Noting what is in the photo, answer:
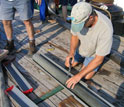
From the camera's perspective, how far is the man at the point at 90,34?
2041 mm

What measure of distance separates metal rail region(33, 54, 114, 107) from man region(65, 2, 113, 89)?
0.14 meters

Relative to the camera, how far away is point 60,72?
267cm

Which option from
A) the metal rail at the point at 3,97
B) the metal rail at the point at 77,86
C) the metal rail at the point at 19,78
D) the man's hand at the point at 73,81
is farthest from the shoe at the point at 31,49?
the man's hand at the point at 73,81

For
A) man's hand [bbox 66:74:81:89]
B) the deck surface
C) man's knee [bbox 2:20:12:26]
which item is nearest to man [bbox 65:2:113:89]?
man's hand [bbox 66:74:81:89]

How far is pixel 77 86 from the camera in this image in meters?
2.35

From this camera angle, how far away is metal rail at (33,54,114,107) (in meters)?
2.11

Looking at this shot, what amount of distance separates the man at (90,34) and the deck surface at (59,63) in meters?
0.32

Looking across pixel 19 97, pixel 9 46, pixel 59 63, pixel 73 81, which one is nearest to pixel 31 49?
pixel 9 46

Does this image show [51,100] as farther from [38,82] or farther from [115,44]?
[115,44]

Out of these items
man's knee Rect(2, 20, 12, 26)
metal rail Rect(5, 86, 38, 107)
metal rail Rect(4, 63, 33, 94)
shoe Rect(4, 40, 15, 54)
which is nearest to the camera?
metal rail Rect(5, 86, 38, 107)

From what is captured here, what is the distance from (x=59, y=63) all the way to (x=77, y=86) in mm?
1114

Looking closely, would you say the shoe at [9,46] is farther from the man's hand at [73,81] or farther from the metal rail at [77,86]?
the man's hand at [73,81]

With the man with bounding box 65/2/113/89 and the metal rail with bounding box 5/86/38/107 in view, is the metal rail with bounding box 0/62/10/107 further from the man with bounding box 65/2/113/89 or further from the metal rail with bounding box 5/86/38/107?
the man with bounding box 65/2/113/89

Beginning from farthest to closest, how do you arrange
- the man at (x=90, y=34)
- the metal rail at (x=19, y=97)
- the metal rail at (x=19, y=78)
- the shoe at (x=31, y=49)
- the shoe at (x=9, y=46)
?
the shoe at (x=9, y=46) → the shoe at (x=31, y=49) → the metal rail at (x=19, y=78) → the metal rail at (x=19, y=97) → the man at (x=90, y=34)
